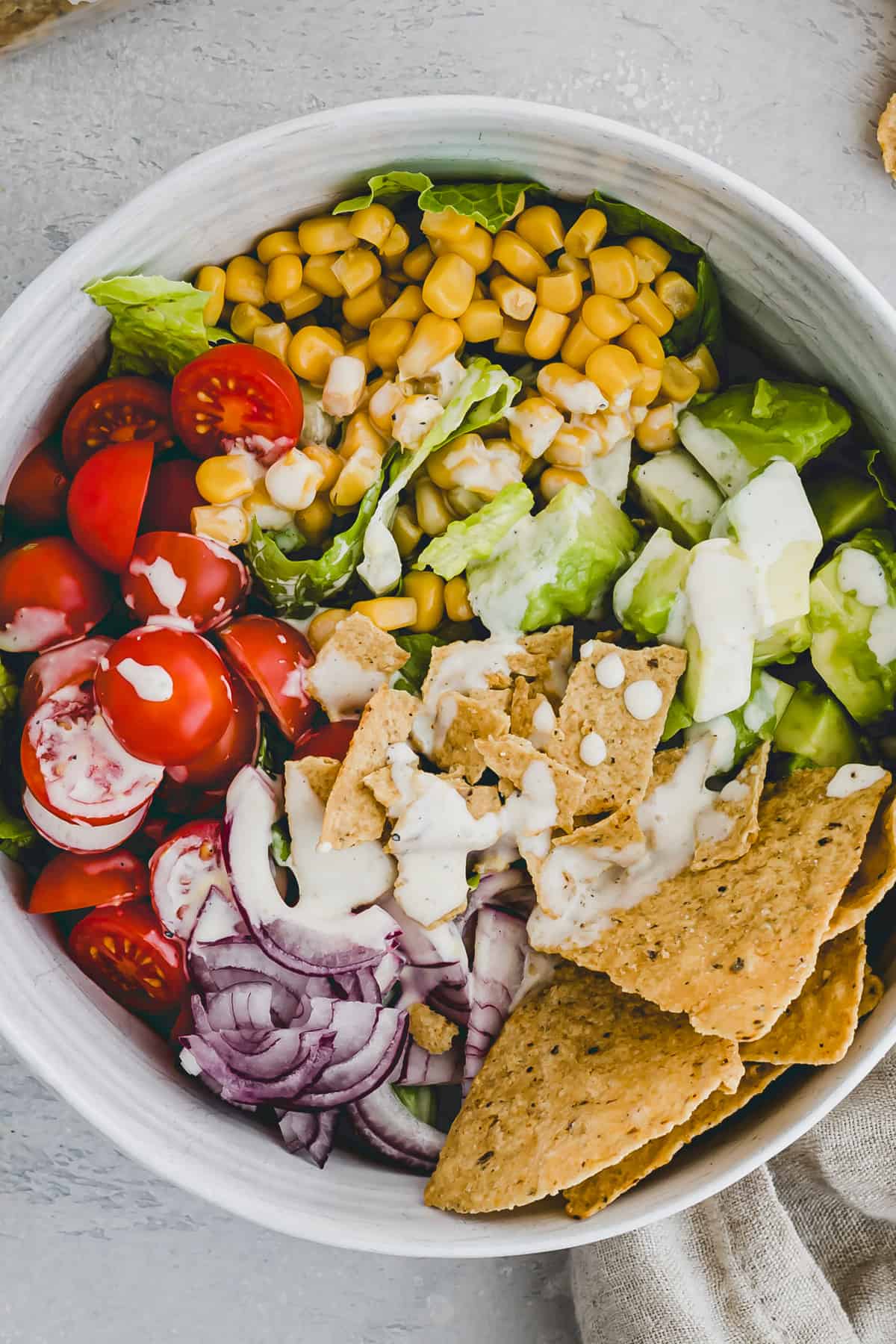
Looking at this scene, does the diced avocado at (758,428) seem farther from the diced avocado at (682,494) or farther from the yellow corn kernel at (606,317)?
the yellow corn kernel at (606,317)

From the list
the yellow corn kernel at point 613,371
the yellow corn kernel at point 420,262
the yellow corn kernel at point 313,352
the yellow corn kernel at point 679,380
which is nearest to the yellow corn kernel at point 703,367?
the yellow corn kernel at point 679,380

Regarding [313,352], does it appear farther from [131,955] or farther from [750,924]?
[750,924]

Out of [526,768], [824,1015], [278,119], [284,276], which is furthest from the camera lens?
[278,119]

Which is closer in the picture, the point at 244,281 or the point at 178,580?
the point at 178,580

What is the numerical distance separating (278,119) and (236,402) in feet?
2.16

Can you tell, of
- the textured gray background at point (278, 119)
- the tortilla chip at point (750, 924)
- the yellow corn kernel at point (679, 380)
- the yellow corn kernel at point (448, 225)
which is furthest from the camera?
the textured gray background at point (278, 119)

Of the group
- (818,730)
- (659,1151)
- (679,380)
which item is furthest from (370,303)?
(659,1151)

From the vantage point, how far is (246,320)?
1.94 metres

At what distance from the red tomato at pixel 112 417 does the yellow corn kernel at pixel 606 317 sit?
0.74m

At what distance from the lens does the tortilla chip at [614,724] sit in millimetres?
1817

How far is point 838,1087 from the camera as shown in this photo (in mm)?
1695

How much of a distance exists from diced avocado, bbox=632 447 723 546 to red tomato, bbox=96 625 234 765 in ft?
2.67

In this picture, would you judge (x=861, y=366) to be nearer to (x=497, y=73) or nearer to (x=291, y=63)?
(x=497, y=73)

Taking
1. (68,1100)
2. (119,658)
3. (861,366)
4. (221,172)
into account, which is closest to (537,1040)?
(68,1100)
